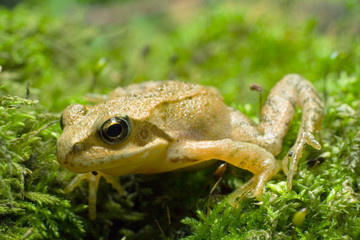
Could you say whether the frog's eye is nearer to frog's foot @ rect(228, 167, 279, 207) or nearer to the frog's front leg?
the frog's front leg

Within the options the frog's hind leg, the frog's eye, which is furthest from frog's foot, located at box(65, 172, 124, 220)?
the frog's hind leg

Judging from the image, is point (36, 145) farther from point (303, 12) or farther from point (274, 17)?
point (303, 12)

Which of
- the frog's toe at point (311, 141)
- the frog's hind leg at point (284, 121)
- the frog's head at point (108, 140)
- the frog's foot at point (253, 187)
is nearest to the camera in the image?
the frog's head at point (108, 140)

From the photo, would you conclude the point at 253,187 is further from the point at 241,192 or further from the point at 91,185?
the point at 91,185

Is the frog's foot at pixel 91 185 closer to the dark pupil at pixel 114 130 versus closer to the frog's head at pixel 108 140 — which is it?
the frog's head at pixel 108 140

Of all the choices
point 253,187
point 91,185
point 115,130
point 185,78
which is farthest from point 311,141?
point 185,78

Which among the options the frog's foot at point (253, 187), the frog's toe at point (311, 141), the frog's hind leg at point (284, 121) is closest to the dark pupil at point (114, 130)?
the frog's foot at point (253, 187)

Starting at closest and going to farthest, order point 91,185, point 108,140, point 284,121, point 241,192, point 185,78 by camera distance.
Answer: point 108,140 < point 241,192 < point 91,185 < point 284,121 < point 185,78
